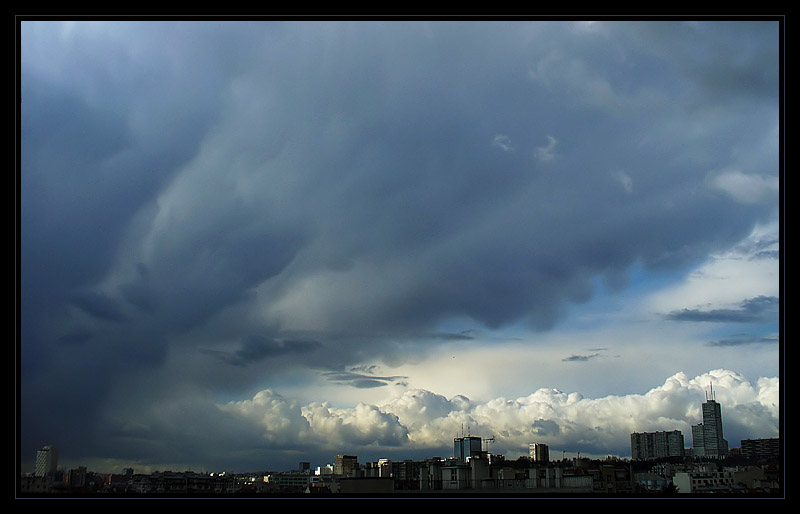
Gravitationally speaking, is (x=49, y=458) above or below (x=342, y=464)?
above

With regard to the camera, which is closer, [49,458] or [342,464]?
[49,458]

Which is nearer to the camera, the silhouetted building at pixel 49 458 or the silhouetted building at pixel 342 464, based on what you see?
the silhouetted building at pixel 49 458

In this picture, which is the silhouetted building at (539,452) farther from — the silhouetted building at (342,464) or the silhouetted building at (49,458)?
the silhouetted building at (49,458)

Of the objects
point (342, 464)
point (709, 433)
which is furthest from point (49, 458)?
point (709, 433)

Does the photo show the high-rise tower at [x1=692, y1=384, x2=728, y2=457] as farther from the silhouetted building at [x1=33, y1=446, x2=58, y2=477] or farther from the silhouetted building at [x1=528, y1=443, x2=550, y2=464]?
the silhouetted building at [x1=33, y1=446, x2=58, y2=477]

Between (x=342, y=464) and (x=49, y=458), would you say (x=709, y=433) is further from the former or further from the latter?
(x=49, y=458)

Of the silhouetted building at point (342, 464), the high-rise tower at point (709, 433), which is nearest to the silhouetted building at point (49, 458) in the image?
the silhouetted building at point (342, 464)

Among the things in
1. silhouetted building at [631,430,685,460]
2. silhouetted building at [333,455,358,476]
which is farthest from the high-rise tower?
silhouetted building at [333,455,358,476]

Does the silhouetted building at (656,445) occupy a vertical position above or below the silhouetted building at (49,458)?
below

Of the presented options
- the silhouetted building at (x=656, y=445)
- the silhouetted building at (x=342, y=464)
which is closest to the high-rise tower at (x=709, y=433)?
the silhouetted building at (x=656, y=445)
